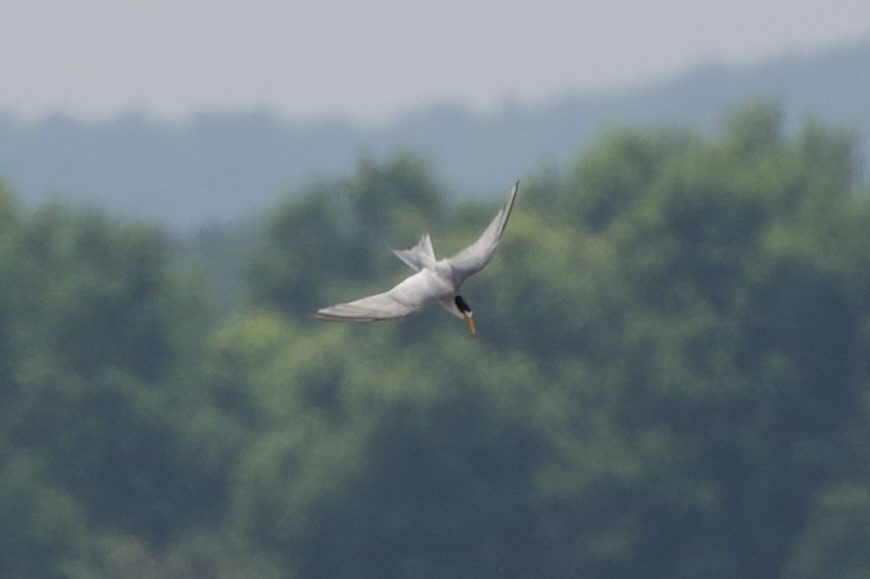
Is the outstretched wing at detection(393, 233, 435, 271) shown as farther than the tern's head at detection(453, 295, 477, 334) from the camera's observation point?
Yes

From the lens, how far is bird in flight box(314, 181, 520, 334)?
1153 cm

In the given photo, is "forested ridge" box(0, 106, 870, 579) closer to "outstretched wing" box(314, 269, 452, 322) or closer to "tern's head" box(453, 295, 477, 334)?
"tern's head" box(453, 295, 477, 334)

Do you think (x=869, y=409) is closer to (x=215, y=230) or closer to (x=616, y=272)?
(x=616, y=272)

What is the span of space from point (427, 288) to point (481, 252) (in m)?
0.90

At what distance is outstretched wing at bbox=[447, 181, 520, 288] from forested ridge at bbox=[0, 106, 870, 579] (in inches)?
2266

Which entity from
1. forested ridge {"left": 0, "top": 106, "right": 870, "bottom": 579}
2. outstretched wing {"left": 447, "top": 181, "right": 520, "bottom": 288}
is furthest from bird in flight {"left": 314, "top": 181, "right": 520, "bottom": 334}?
forested ridge {"left": 0, "top": 106, "right": 870, "bottom": 579}

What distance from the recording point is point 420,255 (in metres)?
13.4

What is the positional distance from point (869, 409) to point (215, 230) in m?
74.8

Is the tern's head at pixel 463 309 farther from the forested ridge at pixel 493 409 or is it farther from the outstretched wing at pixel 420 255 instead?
the forested ridge at pixel 493 409

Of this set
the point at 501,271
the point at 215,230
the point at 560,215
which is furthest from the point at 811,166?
the point at 215,230

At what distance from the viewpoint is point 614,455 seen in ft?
248

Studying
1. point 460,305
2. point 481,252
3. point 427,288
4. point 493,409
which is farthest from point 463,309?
point 493,409

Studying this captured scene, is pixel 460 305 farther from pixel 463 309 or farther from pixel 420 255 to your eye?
pixel 420 255

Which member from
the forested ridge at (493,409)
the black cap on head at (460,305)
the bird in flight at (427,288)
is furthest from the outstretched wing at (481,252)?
the forested ridge at (493,409)
